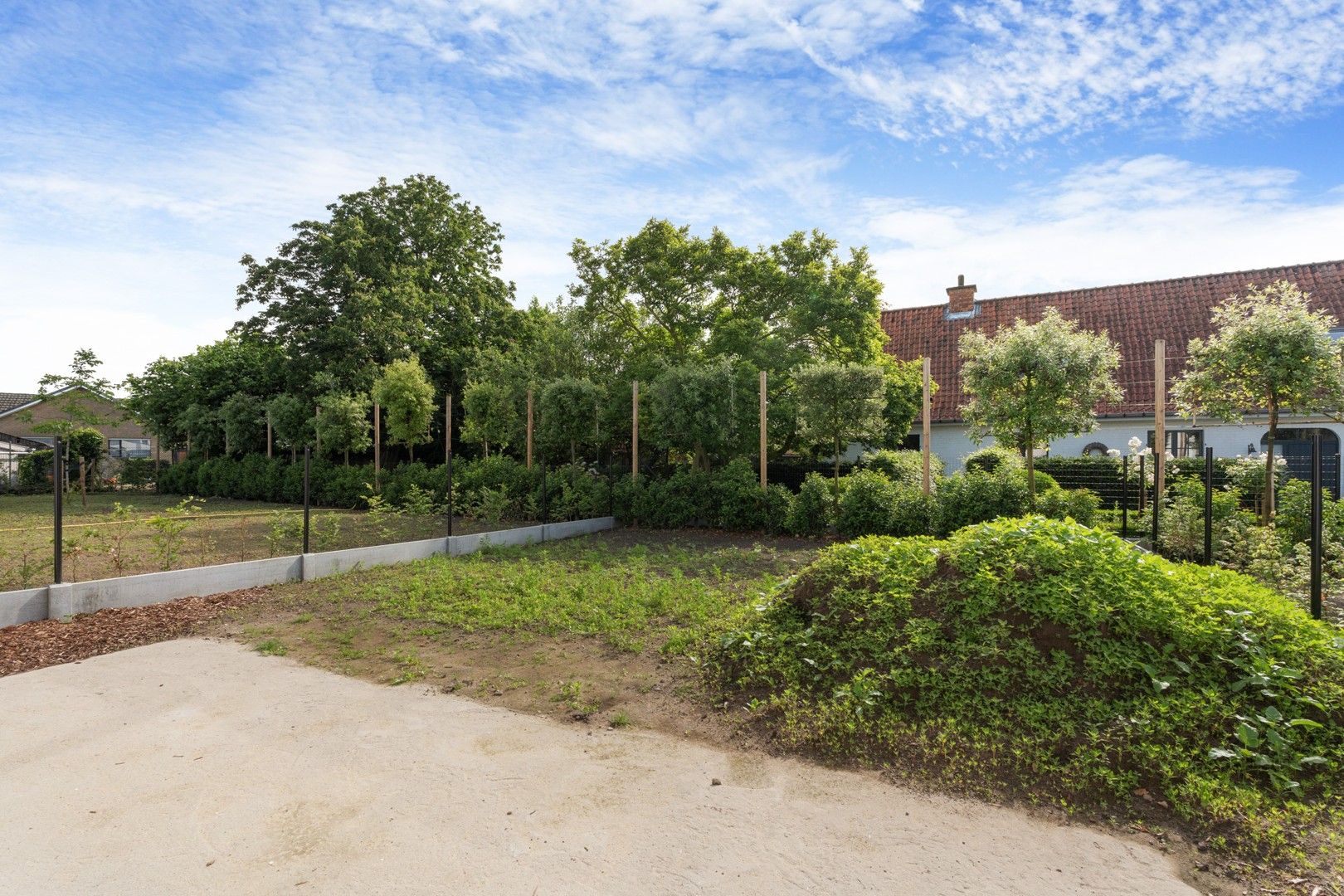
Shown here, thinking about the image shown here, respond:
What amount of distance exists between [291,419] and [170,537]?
12.7 m

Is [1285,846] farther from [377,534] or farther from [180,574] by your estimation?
[377,534]

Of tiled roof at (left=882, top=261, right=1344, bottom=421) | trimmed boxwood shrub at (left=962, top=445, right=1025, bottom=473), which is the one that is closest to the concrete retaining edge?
trimmed boxwood shrub at (left=962, top=445, right=1025, bottom=473)

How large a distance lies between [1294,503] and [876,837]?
8507mm

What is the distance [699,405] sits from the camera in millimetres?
13266

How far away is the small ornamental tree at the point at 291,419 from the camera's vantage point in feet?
65.0

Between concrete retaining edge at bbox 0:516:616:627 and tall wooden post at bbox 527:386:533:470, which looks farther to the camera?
tall wooden post at bbox 527:386:533:470

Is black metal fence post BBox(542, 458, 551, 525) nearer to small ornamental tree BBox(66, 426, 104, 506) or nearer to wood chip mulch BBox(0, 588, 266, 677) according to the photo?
wood chip mulch BBox(0, 588, 266, 677)

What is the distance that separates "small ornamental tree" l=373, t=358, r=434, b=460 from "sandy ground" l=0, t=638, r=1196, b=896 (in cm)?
1335

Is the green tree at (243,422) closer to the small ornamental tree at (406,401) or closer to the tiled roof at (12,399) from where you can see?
the small ornamental tree at (406,401)

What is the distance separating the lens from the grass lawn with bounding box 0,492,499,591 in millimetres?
8094

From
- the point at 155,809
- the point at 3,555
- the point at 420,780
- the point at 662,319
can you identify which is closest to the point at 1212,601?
the point at 420,780

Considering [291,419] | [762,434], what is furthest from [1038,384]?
[291,419]

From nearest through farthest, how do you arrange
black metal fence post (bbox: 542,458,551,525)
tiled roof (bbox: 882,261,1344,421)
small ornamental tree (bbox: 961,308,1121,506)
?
1. small ornamental tree (bbox: 961,308,1121,506)
2. black metal fence post (bbox: 542,458,551,525)
3. tiled roof (bbox: 882,261,1344,421)

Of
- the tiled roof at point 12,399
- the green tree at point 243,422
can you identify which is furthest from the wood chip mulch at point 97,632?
the tiled roof at point 12,399
